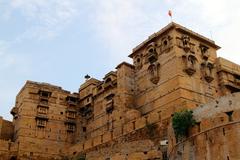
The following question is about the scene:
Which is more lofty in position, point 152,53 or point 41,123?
point 152,53

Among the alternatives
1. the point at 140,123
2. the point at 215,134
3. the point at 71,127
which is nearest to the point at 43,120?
the point at 71,127

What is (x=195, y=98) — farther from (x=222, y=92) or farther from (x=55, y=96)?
(x=55, y=96)

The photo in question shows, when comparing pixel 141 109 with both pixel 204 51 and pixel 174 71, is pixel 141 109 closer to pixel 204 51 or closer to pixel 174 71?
pixel 174 71

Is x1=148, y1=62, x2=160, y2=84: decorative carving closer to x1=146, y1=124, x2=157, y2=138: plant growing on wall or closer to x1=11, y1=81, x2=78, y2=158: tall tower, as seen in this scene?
x1=146, y1=124, x2=157, y2=138: plant growing on wall

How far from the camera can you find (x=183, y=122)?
96.2 feet

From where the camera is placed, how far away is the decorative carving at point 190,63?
37.9 m

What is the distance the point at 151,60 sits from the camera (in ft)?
135

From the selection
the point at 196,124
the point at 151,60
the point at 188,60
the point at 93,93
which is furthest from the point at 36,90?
the point at 196,124

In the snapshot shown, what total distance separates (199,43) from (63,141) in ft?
61.4

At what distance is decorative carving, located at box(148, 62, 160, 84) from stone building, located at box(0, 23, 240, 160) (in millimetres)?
96

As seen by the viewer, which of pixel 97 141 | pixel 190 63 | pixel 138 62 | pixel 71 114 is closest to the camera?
pixel 190 63

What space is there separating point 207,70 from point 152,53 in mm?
5607

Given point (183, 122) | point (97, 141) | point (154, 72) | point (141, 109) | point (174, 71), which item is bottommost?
point (183, 122)

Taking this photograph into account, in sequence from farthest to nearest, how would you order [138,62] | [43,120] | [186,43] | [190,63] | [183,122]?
[43,120], [138,62], [186,43], [190,63], [183,122]
